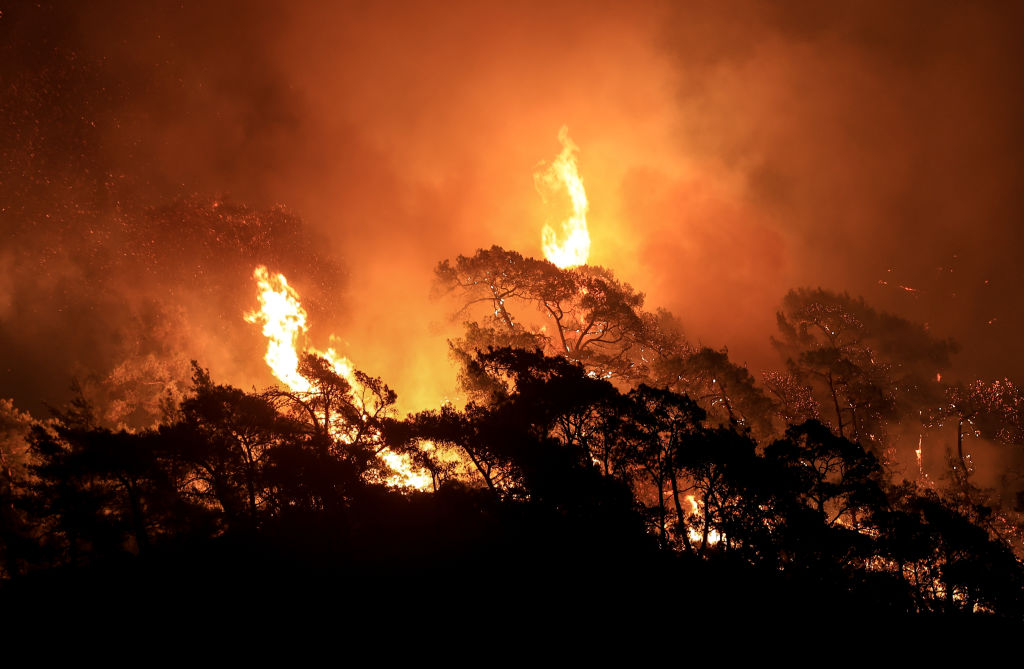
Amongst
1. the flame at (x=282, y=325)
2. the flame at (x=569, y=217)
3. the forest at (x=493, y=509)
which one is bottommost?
the forest at (x=493, y=509)

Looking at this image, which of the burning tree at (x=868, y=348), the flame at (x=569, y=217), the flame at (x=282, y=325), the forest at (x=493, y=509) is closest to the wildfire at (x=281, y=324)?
the flame at (x=282, y=325)

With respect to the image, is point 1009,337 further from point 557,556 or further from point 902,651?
point 557,556

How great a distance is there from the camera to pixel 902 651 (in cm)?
1129

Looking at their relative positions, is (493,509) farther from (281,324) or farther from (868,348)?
(868,348)

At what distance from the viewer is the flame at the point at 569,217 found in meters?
36.0

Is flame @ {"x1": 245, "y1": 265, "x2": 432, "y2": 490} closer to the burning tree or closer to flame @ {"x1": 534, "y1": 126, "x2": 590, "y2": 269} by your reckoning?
flame @ {"x1": 534, "y1": 126, "x2": 590, "y2": 269}

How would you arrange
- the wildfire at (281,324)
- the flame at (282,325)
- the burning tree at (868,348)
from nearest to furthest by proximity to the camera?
the flame at (282,325)
the wildfire at (281,324)
the burning tree at (868,348)

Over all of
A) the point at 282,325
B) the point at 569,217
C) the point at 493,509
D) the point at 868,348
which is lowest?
the point at 493,509

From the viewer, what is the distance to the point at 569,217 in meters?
38.2

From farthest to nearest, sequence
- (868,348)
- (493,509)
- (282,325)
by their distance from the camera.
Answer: (868,348) < (282,325) < (493,509)

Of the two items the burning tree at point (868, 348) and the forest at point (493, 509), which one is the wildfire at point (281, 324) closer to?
the forest at point (493, 509)

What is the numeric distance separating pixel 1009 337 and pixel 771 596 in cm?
6304

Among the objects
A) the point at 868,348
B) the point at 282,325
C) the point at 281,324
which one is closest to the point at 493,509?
the point at 282,325

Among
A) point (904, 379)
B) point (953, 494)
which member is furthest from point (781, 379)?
point (904, 379)
